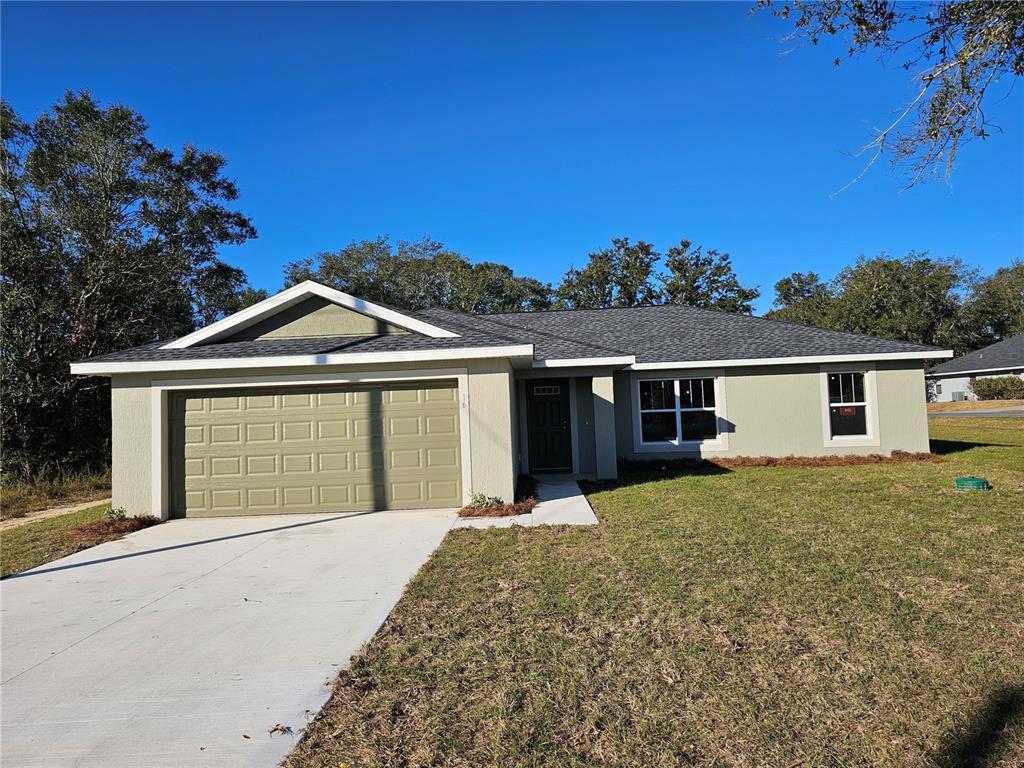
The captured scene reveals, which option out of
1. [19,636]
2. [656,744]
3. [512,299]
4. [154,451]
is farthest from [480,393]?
[512,299]

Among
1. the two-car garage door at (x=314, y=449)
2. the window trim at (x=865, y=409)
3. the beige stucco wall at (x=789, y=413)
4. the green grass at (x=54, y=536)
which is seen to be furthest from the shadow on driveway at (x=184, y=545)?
the window trim at (x=865, y=409)

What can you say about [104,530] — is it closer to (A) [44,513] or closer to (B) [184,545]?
(B) [184,545]

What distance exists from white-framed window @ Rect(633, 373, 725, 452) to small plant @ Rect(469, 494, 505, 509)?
18.4 feet

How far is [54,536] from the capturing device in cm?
856

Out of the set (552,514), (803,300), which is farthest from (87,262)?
(803,300)

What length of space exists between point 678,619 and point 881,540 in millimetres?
3472

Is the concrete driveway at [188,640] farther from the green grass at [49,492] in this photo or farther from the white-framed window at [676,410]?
the white-framed window at [676,410]

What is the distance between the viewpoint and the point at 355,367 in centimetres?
943

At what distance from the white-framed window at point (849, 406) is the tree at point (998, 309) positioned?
47333 mm

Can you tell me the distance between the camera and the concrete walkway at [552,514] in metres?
8.13

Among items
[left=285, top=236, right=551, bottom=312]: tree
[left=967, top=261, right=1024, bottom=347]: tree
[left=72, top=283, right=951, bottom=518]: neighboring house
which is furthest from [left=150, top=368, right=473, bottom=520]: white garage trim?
[left=967, top=261, right=1024, bottom=347]: tree

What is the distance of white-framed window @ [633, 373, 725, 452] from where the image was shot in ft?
45.7

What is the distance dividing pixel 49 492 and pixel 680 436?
14437mm

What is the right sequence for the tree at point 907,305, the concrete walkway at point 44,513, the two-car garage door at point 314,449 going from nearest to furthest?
the two-car garage door at point 314,449 → the concrete walkway at point 44,513 → the tree at point 907,305
